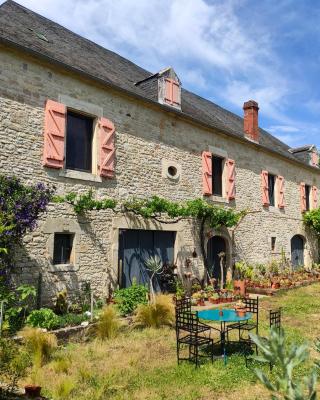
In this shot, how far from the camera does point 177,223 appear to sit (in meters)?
10.9

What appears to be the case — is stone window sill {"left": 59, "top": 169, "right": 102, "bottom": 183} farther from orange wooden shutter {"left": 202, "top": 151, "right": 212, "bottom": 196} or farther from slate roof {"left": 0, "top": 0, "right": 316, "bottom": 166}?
orange wooden shutter {"left": 202, "top": 151, "right": 212, "bottom": 196}

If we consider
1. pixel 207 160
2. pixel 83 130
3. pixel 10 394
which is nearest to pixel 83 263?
pixel 83 130

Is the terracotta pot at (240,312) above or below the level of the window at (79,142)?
below

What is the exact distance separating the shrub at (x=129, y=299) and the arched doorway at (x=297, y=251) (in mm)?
9792

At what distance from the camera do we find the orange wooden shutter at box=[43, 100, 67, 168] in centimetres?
796

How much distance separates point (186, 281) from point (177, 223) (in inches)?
66.8

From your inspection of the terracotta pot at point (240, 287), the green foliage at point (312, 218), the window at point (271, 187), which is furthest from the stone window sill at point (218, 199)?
the green foliage at point (312, 218)

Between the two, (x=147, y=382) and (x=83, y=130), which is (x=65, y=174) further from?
(x=147, y=382)

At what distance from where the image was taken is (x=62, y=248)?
27.1 feet

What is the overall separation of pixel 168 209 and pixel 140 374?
5390 millimetres

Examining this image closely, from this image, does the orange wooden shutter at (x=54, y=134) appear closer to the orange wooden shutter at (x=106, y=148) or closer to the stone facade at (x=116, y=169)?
the stone facade at (x=116, y=169)

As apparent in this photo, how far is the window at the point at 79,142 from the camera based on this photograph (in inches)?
341

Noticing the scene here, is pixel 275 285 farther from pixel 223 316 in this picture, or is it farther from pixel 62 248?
pixel 62 248

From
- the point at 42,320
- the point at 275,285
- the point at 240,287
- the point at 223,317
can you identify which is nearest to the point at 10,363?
the point at 42,320
